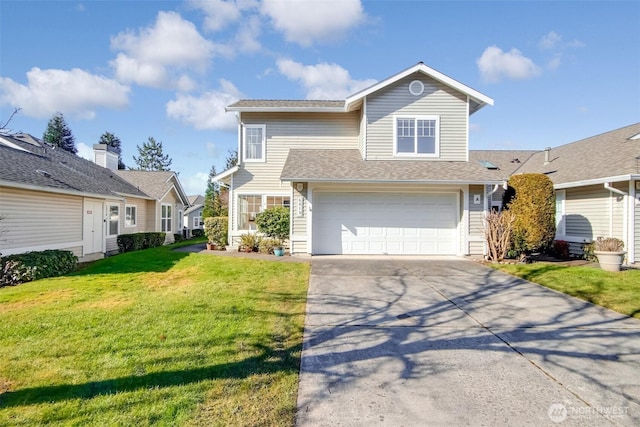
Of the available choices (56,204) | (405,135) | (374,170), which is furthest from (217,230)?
(405,135)

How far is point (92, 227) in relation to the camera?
13.6 meters

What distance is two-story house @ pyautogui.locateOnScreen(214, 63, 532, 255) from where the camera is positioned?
11.9 meters

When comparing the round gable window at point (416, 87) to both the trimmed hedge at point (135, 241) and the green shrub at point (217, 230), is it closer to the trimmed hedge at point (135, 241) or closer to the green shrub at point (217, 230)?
the green shrub at point (217, 230)

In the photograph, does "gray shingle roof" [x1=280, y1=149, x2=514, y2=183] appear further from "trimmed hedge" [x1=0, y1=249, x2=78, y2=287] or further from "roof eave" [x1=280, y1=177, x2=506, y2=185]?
"trimmed hedge" [x1=0, y1=249, x2=78, y2=287]

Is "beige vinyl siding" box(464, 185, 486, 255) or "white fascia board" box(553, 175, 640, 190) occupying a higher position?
"white fascia board" box(553, 175, 640, 190)

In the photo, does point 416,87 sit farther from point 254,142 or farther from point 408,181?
point 254,142

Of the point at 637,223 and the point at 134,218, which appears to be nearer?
the point at 637,223

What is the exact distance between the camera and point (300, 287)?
7.48 m

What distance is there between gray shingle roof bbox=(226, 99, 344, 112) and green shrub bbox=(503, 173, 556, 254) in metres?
7.69

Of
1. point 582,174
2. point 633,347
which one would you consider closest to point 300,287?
point 633,347

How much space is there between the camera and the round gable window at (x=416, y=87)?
1284 centimetres

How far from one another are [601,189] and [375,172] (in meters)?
8.42

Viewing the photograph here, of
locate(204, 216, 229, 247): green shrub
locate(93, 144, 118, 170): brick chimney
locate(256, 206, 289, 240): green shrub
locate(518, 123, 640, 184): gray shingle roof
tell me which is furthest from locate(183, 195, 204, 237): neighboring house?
locate(518, 123, 640, 184): gray shingle roof

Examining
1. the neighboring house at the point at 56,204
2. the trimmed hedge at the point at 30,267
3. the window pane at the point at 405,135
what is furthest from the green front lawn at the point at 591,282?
the neighboring house at the point at 56,204
